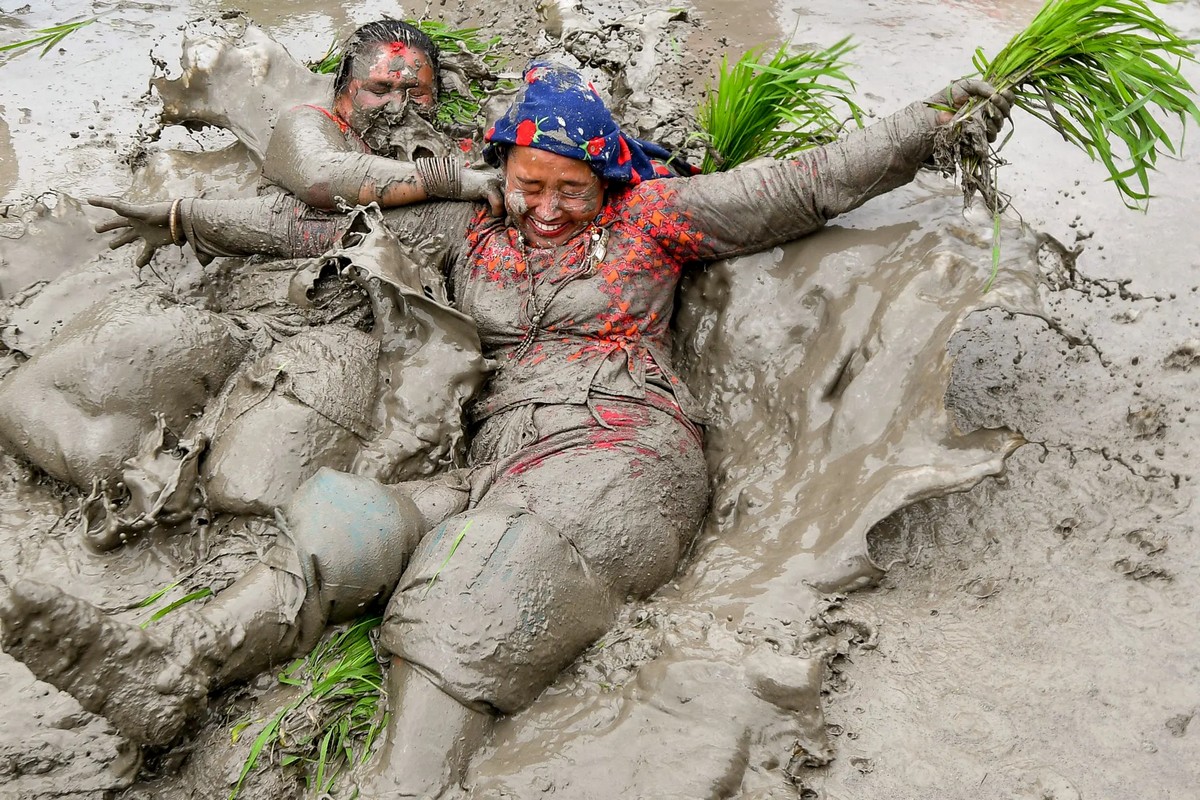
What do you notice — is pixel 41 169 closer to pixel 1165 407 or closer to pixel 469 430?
pixel 469 430

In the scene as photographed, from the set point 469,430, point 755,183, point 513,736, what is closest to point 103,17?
point 469,430

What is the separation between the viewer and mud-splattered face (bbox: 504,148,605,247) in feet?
10.6

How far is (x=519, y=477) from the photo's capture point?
2.99 m

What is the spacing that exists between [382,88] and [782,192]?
179 centimetres

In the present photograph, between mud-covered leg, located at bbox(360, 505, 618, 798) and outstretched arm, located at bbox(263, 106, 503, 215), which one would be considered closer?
mud-covered leg, located at bbox(360, 505, 618, 798)

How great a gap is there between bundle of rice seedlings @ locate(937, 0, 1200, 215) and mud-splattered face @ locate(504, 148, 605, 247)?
1175 mm

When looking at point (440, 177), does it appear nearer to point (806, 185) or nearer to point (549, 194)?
point (549, 194)

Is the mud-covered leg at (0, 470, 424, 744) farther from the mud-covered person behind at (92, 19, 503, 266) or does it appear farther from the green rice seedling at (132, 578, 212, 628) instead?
the mud-covered person behind at (92, 19, 503, 266)

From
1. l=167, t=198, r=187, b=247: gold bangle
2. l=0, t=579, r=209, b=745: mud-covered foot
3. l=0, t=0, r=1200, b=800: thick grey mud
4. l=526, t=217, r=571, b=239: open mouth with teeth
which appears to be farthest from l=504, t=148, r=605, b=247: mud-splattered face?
l=0, t=579, r=209, b=745: mud-covered foot

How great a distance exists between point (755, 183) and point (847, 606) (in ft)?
4.77

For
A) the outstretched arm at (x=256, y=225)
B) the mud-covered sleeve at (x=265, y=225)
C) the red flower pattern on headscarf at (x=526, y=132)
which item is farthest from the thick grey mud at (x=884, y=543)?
the red flower pattern on headscarf at (x=526, y=132)

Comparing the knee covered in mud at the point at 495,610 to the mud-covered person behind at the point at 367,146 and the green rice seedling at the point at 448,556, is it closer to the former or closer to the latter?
the green rice seedling at the point at 448,556

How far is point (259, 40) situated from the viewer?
457 cm

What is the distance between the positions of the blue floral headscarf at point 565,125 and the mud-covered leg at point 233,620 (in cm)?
128
